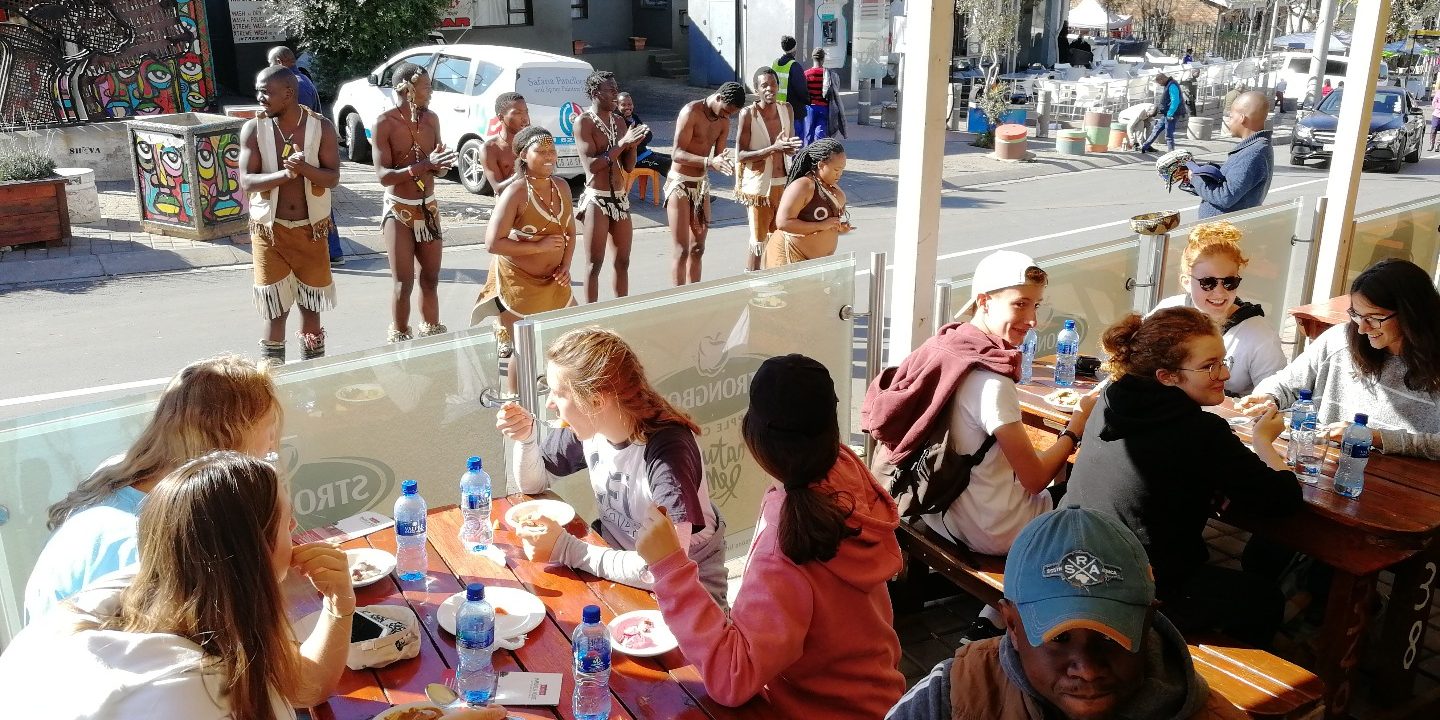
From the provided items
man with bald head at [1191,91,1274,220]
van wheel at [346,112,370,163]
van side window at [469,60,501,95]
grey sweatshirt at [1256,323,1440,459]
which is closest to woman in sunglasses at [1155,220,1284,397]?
grey sweatshirt at [1256,323,1440,459]

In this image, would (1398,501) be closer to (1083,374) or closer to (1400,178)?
(1083,374)

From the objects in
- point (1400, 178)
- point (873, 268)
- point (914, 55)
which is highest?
point (914, 55)

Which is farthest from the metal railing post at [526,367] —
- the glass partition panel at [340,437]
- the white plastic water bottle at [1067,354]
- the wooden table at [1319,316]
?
the wooden table at [1319,316]

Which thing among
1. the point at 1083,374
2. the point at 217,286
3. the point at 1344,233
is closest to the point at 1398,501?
the point at 1083,374

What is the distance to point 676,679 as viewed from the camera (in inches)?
118

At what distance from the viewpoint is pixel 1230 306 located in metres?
5.48

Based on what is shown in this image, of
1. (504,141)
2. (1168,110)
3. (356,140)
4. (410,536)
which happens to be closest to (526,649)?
(410,536)

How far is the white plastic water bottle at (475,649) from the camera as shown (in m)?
2.87

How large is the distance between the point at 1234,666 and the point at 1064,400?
1.85 m

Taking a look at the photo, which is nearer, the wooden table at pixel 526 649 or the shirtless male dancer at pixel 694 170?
the wooden table at pixel 526 649

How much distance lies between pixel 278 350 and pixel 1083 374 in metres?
4.93

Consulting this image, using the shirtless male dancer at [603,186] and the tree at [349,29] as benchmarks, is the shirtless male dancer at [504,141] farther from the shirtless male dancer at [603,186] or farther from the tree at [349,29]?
the tree at [349,29]

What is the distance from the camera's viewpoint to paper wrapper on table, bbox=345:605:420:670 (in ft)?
9.80

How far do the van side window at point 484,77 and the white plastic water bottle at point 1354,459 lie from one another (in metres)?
12.1
